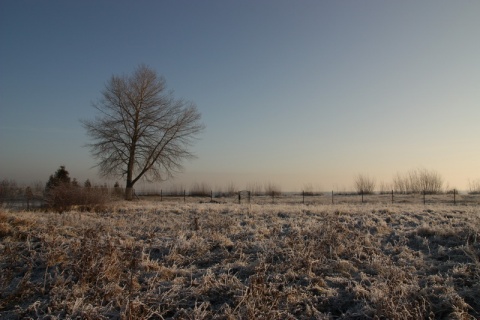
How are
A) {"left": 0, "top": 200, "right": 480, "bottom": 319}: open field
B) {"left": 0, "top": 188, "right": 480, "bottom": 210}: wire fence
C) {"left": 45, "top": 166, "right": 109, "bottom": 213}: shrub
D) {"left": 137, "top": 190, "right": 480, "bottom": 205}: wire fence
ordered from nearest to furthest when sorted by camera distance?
1. {"left": 0, "top": 200, "right": 480, "bottom": 319}: open field
2. {"left": 45, "top": 166, "right": 109, "bottom": 213}: shrub
3. {"left": 0, "top": 188, "right": 480, "bottom": 210}: wire fence
4. {"left": 137, "top": 190, "right": 480, "bottom": 205}: wire fence

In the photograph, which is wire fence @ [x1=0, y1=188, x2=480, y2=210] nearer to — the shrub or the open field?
the shrub

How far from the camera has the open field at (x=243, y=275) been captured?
4.11 meters

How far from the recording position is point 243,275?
5.37m

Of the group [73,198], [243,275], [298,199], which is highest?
[73,198]

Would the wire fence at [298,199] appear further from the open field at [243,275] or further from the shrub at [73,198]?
the open field at [243,275]

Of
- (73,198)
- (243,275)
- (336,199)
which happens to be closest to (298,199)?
(336,199)

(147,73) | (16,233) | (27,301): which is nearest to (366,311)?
(27,301)

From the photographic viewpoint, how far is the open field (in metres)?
4.11

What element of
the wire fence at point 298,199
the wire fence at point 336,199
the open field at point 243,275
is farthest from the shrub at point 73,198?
the wire fence at point 336,199

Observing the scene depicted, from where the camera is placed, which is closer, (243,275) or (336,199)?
(243,275)

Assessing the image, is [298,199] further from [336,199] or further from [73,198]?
[73,198]

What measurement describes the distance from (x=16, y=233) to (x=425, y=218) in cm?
1115

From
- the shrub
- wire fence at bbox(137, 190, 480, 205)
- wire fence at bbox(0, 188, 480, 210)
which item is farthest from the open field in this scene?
wire fence at bbox(137, 190, 480, 205)

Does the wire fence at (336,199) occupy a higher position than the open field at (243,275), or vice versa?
the wire fence at (336,199)
